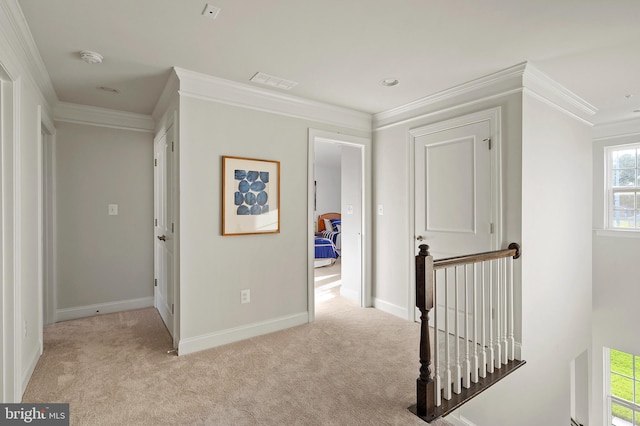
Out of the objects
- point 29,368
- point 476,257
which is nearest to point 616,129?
point 476,257

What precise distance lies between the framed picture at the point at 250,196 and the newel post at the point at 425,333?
1.72 meters

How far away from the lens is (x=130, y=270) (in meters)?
4.03

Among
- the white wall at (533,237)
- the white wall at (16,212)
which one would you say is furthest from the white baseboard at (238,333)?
the white wall at (533,237)

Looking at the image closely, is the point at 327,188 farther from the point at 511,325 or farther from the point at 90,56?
the point at 90,56

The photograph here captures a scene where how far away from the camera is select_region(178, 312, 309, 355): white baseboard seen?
2803 mm

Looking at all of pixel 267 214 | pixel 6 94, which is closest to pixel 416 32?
pixel 267 214

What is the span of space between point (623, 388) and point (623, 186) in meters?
2.99

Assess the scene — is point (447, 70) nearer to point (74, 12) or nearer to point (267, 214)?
point (267, 214)

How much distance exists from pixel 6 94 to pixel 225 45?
4.50 ft

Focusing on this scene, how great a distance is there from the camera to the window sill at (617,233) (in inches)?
163

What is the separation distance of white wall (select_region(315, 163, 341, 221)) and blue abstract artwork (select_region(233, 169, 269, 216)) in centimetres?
591

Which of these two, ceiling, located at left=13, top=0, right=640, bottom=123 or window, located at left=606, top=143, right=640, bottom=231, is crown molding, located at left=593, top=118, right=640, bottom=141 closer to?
window, located at left=606, top=143, right=640, bottom=231

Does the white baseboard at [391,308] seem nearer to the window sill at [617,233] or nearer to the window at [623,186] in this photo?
the window sill at [617,233]

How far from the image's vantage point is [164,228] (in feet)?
11.4
